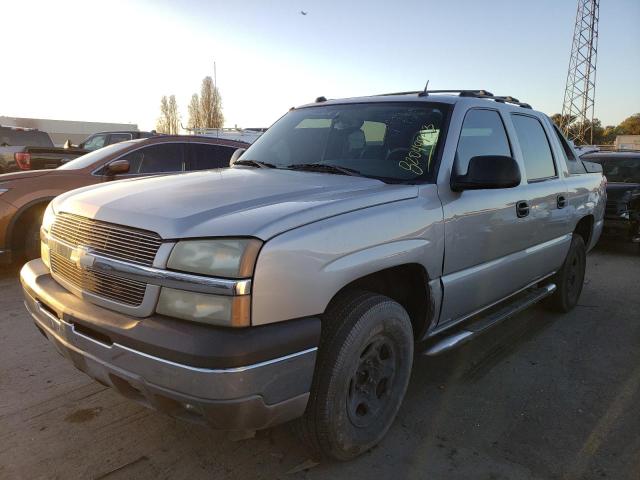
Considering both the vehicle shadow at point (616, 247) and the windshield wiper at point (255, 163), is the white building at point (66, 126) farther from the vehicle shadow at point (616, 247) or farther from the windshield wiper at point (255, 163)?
the windshield wiper at point (255, 163)

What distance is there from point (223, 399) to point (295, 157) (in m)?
1.98

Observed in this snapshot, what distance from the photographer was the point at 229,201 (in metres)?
2.35

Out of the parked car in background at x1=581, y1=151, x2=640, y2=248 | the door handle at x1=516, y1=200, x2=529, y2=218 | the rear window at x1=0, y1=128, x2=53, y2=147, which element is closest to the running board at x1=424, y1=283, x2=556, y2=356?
the door handle at x1=516, y1=200, x2=529, y2=218

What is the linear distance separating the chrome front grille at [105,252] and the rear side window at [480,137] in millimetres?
1910

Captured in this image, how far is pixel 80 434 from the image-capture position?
108 inches

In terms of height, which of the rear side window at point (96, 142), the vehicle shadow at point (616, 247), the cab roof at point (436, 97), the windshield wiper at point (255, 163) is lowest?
the vehicle shadow at point (616, 247)

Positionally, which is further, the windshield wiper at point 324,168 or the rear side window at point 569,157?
the rear side window at point 569,157

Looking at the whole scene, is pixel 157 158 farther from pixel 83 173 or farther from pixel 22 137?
pixel 22 137

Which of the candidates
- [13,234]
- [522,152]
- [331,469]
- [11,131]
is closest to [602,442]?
[331,469]

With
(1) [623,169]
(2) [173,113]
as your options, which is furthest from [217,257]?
(2) [173,113]

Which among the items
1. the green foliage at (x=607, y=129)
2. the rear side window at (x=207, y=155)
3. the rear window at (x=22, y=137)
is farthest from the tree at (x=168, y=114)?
the rear side window at (x=207, y=155)

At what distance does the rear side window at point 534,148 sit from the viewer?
3.88 m

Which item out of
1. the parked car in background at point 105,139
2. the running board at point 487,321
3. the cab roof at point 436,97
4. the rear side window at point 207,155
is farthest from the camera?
the parked car in background at point 105,139

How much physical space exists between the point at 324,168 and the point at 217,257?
1.36m
